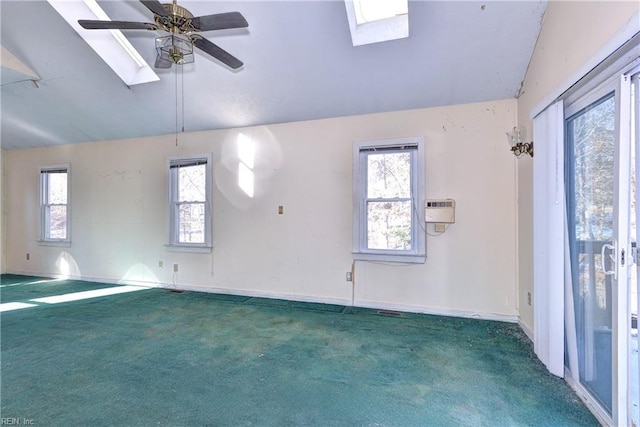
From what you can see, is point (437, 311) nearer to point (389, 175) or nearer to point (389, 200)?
point (389, 200)

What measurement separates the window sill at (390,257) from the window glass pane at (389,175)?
0.72 meters

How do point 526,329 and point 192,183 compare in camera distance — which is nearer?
point 526,329

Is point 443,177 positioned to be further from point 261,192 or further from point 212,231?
point 212,231

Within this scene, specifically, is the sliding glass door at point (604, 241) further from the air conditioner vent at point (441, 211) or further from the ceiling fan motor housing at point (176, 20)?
the ceiling fan motor housing at point (176, 20)

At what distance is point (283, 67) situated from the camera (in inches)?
134

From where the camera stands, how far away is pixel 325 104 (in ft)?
12.5

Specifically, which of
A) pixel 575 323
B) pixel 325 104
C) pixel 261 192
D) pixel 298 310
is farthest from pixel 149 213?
pixel 575 323

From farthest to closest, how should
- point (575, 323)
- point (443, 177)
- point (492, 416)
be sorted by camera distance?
point (443, 177)
point (575, 323)
point (492, 416)

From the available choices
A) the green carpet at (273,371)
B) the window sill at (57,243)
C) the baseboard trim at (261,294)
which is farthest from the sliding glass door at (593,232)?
the window sill at (57,243)

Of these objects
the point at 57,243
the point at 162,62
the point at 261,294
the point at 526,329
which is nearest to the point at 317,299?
the point at 261,294

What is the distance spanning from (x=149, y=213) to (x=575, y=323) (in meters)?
5.48

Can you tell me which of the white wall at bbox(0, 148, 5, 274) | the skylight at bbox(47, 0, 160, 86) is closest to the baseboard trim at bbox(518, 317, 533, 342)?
the skylight at bbox(47, 0, 160, 86)

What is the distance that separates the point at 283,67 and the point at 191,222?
2.82 m

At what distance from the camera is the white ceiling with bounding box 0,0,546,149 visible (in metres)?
2.78
